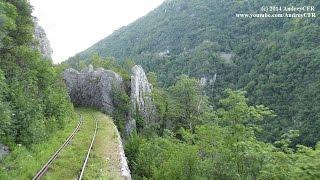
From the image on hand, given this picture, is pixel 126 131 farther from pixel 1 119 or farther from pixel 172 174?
pixel 1 119

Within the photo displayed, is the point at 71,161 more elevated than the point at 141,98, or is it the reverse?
the point at 71,161

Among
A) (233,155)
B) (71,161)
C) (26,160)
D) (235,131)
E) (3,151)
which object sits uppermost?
(3,151)

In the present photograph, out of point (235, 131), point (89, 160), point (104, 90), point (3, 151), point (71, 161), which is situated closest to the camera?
point (3, 151)

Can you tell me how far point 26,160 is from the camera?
14.5 m

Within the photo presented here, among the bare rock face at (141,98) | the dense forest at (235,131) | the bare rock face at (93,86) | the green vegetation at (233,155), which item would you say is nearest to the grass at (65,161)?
the green vegetation at (233,155)

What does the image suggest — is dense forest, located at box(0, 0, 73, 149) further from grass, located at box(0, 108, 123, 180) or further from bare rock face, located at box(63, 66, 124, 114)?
bare rock face, located at box(63, 66, 124, 114)

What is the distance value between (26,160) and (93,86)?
39119 mm

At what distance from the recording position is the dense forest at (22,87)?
1644cm

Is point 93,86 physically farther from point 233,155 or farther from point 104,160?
point 104,160

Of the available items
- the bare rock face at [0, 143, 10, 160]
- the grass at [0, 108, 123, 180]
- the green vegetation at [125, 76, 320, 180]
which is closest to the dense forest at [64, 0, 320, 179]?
the green vegetation at [125, 76, 320, 180]

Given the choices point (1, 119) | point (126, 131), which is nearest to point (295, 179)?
point (1, 119)

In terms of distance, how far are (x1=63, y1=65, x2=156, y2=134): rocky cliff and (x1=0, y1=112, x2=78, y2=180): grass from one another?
104 feet

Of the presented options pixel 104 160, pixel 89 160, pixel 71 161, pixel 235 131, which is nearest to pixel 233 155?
pixel 235 131

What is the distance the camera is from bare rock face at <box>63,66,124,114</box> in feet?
170
